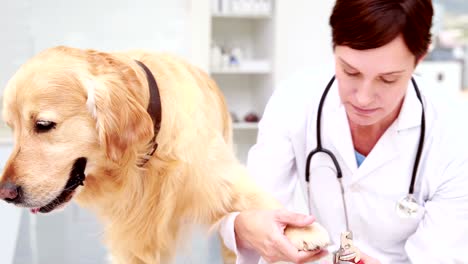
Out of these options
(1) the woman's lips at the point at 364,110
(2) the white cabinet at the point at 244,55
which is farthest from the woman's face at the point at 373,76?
(2) the white cabinet at the point at 244,55

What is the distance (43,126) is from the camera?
2.90ft

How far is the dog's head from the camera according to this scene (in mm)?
869

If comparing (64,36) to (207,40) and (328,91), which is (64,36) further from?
(207,40)

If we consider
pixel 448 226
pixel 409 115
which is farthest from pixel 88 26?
pixel 448 226

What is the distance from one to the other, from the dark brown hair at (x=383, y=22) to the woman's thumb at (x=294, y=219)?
320 mm

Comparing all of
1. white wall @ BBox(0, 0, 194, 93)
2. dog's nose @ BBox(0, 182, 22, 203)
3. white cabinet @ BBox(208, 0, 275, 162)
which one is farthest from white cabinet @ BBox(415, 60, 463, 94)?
dog's nose @ BBox(0, 182, 22, 203)

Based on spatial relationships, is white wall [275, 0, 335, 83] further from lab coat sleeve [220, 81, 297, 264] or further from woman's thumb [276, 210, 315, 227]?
woman's thumb [276, 210, 315, 227]

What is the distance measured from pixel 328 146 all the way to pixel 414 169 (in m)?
0.20

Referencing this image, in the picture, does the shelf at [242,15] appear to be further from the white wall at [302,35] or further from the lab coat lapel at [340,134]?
the lab coat lapel at [340,134]

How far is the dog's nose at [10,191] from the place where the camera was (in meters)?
0.85

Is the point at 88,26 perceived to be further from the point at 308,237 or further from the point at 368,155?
the point at 308,237

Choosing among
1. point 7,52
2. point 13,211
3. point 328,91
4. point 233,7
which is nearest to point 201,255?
point 13,211

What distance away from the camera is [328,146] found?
1.29m

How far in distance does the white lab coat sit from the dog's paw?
159 millimetres
